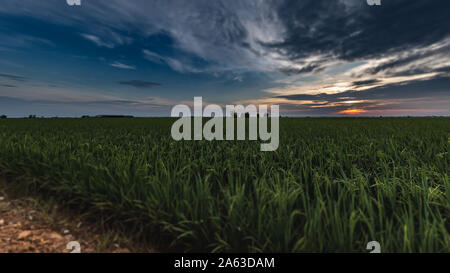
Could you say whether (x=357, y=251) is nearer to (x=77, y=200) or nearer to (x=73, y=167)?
(x=77, y=200)

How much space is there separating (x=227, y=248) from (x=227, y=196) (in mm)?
514

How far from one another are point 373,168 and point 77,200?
15.2 feet

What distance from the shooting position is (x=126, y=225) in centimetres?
232

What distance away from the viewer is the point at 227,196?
218 centimetres

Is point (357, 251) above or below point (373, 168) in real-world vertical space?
below

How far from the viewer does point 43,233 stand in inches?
94.3

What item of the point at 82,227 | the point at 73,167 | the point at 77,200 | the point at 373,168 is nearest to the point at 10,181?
the point at 73,167

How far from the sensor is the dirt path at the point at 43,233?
217cm

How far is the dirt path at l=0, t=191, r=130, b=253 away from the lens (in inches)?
85.4

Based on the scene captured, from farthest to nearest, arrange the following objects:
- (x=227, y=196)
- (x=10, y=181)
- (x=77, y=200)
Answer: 1. (x=10, y=181)
2. (x=77, y=200)
3. (x=227, y=196)
